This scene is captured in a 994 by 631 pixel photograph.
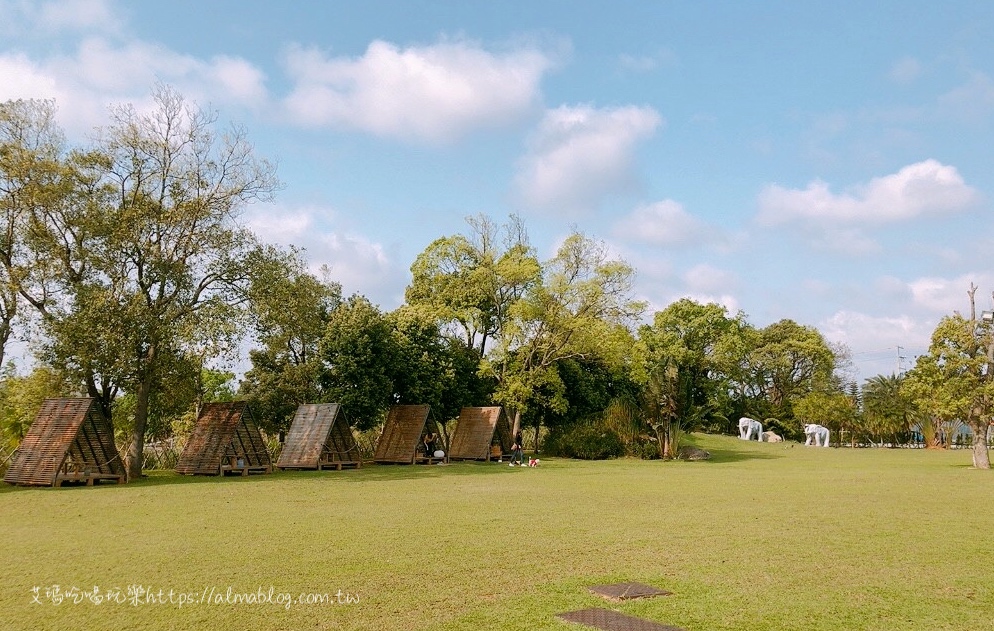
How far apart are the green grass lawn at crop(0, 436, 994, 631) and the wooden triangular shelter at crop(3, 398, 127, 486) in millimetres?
1591

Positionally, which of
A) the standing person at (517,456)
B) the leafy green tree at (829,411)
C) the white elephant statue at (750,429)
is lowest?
the standing person at (517,456)

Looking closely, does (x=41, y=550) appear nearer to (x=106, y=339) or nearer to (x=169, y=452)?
(x=106, y=339)

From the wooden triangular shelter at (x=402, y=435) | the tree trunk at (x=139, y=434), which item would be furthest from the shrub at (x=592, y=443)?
the tree trunk at (x=139, y=434)

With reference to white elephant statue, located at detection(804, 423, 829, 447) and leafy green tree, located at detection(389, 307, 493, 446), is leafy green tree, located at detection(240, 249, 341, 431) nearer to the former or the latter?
leafy green tree, located at detection(389, 307, 493, 446)

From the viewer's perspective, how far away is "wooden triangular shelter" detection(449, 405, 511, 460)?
30.5m

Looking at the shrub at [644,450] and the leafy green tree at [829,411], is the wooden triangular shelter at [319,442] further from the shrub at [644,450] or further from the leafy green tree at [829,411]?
the leafy green tree at [829,411]

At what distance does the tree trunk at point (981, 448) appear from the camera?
80.8 feet

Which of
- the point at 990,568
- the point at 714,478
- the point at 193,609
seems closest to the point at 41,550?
the point at 193,609

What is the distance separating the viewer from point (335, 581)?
7320mm

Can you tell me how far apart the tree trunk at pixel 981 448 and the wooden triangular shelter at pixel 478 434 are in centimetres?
1682

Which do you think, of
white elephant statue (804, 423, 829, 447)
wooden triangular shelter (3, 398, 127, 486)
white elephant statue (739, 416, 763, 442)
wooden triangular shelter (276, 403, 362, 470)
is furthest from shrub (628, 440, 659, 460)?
wooden triangular shelter (3, 398, 127, 486)

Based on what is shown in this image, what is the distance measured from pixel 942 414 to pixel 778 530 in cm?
1780

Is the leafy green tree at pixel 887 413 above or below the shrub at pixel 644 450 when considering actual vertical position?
above

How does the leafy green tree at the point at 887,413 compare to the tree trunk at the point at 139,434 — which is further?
the leafy green tree at the point at 887,413
